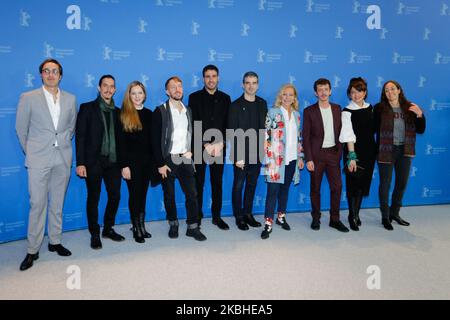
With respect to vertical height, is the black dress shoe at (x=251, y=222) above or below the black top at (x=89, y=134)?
below

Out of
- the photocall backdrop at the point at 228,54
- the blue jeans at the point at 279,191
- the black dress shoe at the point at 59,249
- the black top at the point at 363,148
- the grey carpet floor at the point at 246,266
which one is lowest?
the grey carpet floor at the point at 246,266

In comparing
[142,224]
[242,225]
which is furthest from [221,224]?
[142,224]

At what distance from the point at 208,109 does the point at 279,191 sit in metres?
1.29

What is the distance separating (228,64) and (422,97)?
2.81 meters

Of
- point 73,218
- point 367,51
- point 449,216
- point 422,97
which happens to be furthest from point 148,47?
point 449,216

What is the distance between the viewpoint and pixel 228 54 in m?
4.54

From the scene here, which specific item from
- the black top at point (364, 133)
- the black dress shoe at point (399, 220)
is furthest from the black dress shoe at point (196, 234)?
the black dress shoe at point (399, 220)

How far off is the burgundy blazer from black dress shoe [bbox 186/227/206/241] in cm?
143

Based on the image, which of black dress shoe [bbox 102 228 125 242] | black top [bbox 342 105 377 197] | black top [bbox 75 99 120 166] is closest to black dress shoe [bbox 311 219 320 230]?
black top [bbox 342 105 377 197]

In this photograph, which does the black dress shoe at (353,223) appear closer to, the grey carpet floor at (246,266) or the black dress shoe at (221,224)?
the grey carpet floor at (246,266)

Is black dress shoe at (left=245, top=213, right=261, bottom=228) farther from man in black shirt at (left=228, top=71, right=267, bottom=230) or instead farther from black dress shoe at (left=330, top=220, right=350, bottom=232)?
black dress shoe at (left=330, top=220, right=350, bottom=232)

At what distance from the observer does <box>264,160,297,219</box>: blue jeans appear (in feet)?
13.0

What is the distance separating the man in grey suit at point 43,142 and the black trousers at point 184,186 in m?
0.99

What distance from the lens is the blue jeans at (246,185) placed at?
411 cm
